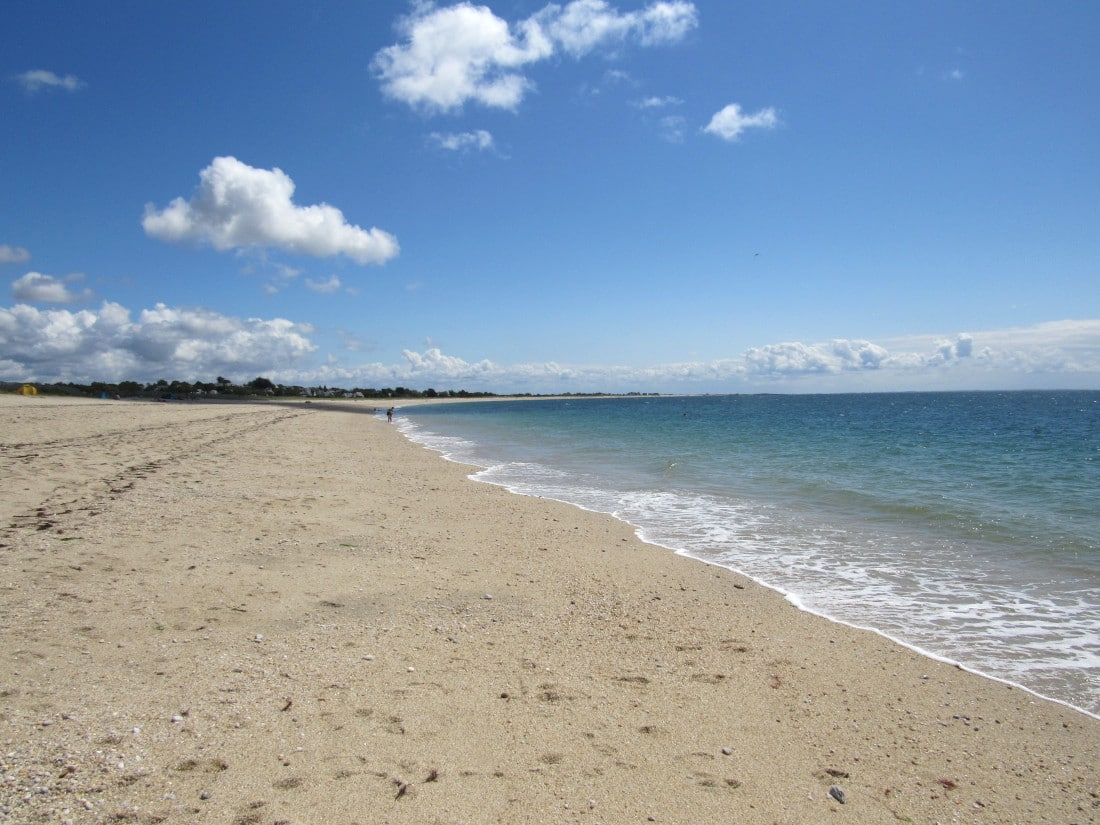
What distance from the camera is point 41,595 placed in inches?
223

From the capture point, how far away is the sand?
338 cm

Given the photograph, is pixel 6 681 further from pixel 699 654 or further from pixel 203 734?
pixel 699 654

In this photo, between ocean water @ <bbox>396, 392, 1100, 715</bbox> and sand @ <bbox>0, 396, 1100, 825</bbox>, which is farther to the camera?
ocean water @ <bbox>396, 392, 1100, 715</bbox>

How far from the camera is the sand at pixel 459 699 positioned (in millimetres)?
3385

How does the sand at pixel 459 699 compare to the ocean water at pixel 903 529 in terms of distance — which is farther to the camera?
the ocean water at pixel 903 529

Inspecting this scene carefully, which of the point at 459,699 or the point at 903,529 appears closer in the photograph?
the point at 459,699

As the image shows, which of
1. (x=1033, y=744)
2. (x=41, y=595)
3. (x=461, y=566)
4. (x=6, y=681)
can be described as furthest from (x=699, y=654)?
(x=41, y=595)

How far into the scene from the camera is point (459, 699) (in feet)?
14.6

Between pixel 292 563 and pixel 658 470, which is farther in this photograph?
pixel 658 470

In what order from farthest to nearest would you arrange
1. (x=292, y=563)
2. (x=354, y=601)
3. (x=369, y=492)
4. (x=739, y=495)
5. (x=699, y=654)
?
(x=739, y=495)
(x=369, y=492)
(x=292, y=563)
(x=354, y=601)
(x=699, y=654)

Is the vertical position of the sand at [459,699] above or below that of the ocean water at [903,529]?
above

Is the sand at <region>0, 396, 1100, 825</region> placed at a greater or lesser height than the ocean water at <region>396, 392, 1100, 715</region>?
greater

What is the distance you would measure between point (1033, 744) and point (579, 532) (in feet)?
22.8

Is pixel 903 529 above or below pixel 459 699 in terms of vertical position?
below
